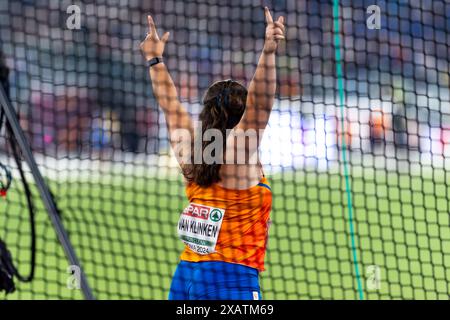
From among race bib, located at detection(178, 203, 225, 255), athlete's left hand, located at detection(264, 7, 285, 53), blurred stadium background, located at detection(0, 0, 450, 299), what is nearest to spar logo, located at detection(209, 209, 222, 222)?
race bib, located at detection(178, 203, 225, 255)

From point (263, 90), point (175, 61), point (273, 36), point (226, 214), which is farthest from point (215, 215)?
A: point (175, 61)

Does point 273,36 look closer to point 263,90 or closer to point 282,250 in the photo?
point 263,90

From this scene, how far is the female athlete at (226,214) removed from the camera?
2.81 m

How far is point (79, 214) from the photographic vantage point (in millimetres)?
8164

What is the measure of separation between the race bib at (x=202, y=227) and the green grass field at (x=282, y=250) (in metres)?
1.66

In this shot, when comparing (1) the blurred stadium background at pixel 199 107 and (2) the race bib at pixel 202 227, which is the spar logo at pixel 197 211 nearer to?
(2) the race bib at pixel 202 227

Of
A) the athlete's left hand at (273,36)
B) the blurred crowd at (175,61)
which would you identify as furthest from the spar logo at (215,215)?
the blurred crowd at (175,61)

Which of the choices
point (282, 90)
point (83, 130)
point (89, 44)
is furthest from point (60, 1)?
point (282, 90)

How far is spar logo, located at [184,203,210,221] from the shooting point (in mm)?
2842

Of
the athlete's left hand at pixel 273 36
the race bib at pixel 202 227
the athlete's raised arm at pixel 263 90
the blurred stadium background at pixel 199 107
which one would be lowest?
the race bib at pixel 202 227

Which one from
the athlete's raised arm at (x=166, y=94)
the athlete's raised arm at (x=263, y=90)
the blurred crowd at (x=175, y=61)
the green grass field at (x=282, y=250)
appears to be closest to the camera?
the athlete's raised arm at (x=263, y=90)

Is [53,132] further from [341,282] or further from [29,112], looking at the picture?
[341,282]

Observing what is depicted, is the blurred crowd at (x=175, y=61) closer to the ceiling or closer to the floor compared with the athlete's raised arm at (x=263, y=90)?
closer to the ceiling

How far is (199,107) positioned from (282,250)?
452 centimetres
